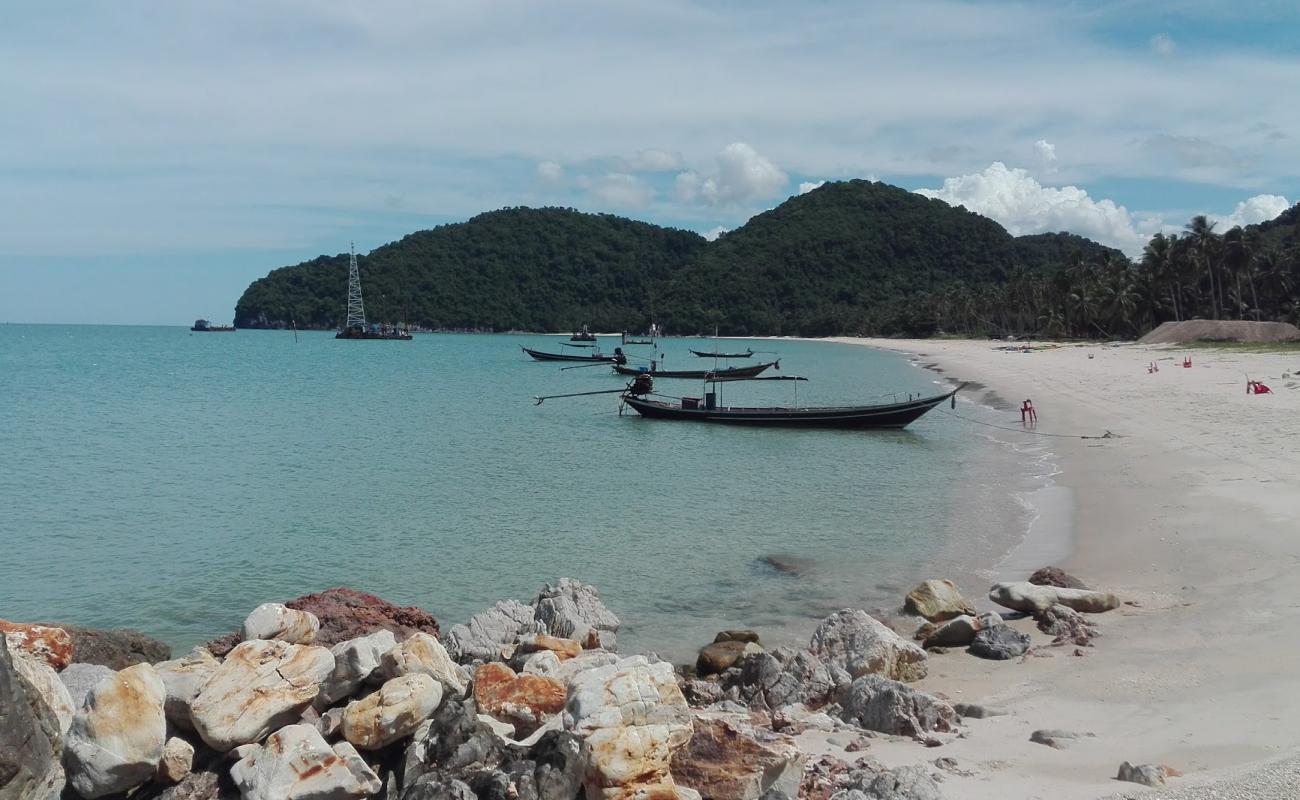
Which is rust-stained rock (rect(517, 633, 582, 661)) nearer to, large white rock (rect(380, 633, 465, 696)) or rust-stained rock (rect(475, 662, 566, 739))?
rust-stained rock (rect(475, 662, 566, 739))

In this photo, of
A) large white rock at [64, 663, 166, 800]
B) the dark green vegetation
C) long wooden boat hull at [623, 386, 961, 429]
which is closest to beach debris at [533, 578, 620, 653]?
large white rock at [64, 663, 166, 800]

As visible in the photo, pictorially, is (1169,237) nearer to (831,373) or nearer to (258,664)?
(831,373)

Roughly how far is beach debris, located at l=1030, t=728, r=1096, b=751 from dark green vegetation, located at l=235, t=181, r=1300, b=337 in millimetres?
112830

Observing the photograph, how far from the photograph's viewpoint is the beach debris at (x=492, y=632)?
8953 millimetres

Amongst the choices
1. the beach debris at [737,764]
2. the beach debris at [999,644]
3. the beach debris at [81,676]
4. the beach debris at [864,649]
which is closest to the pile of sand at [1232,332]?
the beach debris at [999,644]

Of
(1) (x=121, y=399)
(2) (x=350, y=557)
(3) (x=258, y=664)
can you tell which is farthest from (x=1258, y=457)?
(1) (x=121, y=399)

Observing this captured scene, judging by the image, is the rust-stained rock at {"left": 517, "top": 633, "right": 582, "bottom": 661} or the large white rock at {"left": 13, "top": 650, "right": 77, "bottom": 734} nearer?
the large white rock at {"left": 13, "top": 650, "right": 77, "bottom": 734}

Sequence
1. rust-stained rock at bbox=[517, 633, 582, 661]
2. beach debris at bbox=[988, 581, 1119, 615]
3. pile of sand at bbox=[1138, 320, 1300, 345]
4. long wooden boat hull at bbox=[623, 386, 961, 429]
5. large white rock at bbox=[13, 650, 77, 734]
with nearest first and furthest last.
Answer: large white rock at bbox=[13, 650, 77, 734] < rust-stained rock at bbox=[517, 633, 582, 661] < beach debris at bbox=[988, 581, 1119, 615] < long wooden boat hull at bbox=[623, 386, 961, 429] < pile of sand at bbox=[1138, 320, 1300, 345]

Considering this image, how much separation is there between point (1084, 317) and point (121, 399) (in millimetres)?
66349

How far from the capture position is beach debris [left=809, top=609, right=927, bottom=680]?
26.8ft

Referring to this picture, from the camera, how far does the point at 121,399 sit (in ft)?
146

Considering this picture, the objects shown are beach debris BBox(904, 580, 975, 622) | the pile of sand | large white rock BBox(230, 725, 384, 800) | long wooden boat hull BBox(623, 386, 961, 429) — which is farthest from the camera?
the pile of sand

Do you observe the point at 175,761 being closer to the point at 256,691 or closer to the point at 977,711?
the point at 256,691

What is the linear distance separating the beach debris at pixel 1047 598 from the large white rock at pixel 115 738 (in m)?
7.81
